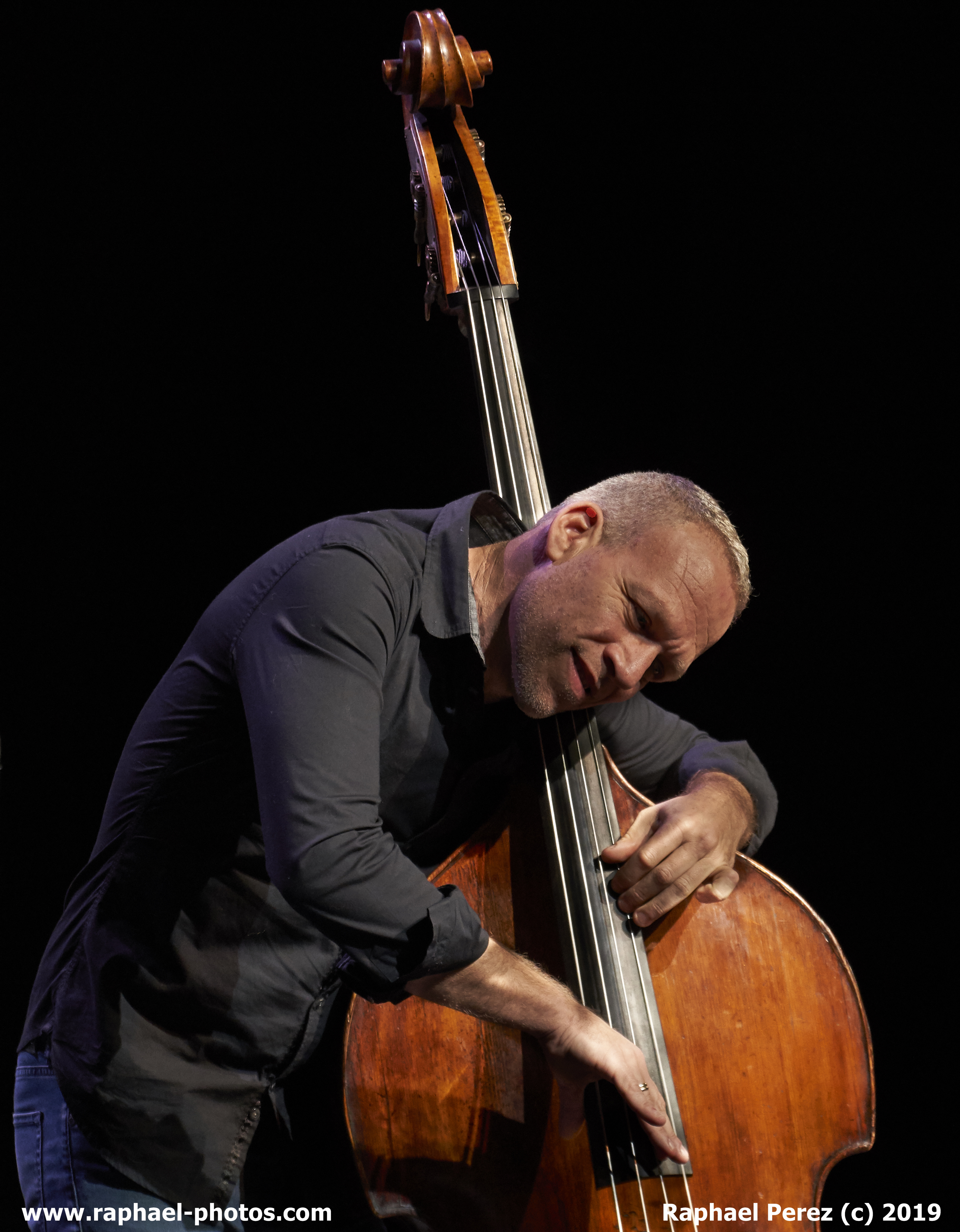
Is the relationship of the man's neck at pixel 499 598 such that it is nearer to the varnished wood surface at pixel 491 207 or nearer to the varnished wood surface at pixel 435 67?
the varnished wood surface at pixel 491 207

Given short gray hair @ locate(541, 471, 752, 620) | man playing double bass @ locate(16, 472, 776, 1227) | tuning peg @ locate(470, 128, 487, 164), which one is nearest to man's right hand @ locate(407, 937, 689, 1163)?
man playing double bass @ locate(16, 472, 776, 1227)

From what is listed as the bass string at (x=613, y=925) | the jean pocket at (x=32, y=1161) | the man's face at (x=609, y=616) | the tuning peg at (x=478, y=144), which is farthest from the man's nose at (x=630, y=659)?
the tuning peg at (x=478, y=144)

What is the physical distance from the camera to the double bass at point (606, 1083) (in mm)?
1190

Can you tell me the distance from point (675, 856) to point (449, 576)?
20.8 inches

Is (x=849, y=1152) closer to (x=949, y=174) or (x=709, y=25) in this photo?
(x=949, y=174)

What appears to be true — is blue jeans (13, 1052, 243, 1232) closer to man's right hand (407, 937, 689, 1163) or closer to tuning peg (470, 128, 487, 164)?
man's right hand (407, 937, 689, 1163)

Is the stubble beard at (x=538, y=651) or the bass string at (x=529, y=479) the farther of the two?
the stubble beard at (x=538, y=651)

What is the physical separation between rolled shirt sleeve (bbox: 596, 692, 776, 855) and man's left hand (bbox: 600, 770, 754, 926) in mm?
153

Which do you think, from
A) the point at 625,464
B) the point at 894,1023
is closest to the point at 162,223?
the point at 625,464

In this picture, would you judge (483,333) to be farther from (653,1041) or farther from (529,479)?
(653,1041)

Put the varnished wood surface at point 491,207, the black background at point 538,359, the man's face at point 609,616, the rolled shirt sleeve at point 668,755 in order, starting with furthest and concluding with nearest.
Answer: the black background at point 538,359
the varnished wood surface at point 491,207
the rolled shirt sleeve at point 668,755
the man's face at point 609,616

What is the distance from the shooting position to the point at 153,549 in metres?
2.26

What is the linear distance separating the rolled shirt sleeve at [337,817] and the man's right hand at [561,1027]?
5cm

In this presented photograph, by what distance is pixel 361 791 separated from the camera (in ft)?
3.55
